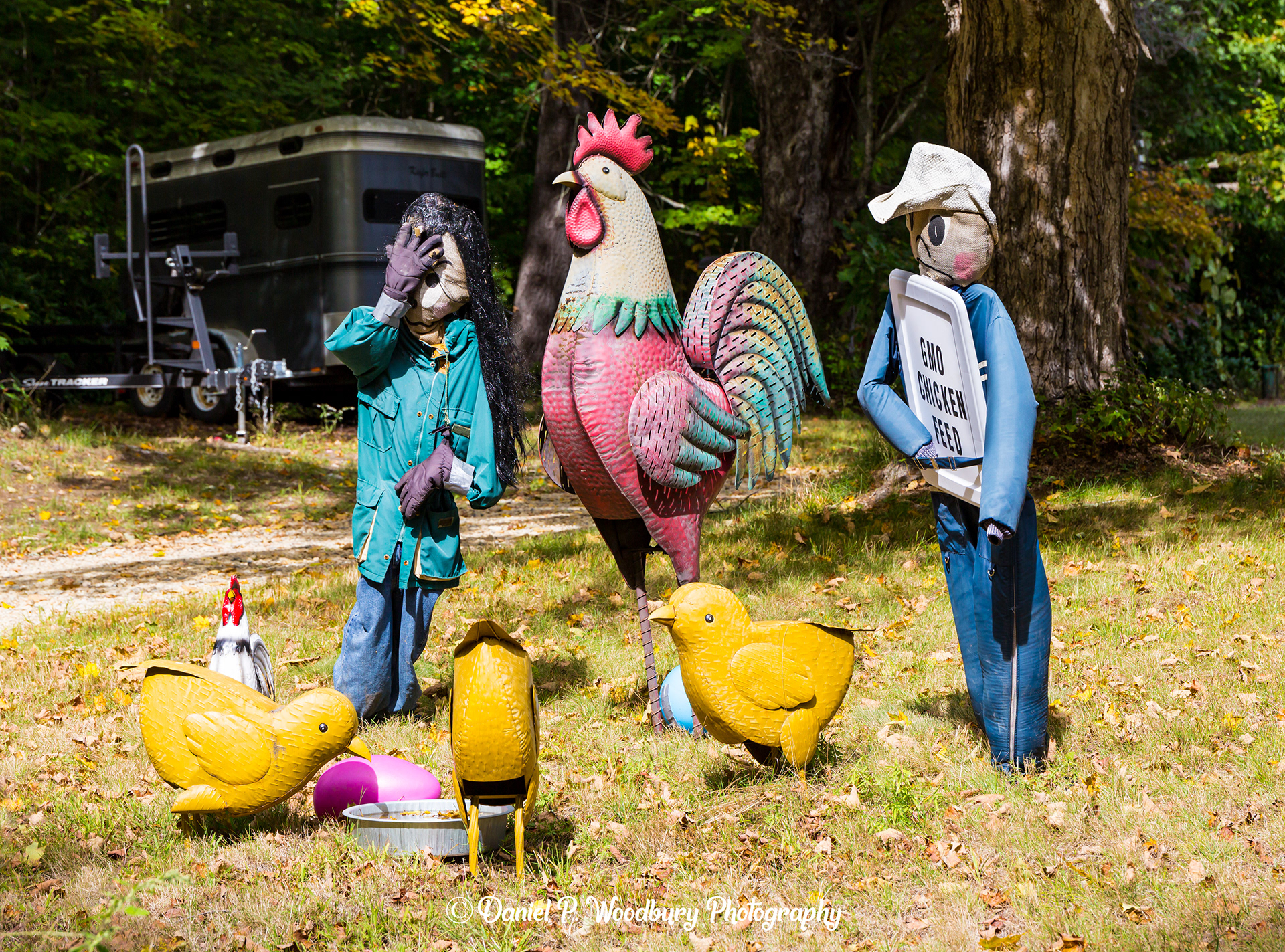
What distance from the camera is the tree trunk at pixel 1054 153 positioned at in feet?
27.1

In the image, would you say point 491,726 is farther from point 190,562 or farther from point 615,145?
point 190,562

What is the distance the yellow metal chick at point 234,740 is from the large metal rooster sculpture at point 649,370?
50.2 inches

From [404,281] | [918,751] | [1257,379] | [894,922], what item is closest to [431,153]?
[404,281]

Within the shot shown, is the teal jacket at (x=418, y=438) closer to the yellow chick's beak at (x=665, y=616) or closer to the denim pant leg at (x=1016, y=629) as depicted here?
the yellow chick's beak at (x=665, y=616)

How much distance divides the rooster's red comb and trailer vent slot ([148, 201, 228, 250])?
12482 mm

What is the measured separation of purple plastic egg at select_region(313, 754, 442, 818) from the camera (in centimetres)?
388

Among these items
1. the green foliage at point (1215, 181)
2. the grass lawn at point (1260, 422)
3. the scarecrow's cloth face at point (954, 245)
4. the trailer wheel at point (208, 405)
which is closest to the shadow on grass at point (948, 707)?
the scarecrow's cloth face at point (954, 245)

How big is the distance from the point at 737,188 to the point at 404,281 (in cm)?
1646

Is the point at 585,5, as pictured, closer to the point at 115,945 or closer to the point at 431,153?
the point at 431,153

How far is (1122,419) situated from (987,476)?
583 centimetres

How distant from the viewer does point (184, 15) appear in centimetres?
1677

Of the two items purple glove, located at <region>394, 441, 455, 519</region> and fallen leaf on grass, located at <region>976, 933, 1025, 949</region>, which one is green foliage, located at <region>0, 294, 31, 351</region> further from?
fallen leaf on grass, located at <region>976, 933, 1025, 949</region>

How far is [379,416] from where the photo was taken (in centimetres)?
471

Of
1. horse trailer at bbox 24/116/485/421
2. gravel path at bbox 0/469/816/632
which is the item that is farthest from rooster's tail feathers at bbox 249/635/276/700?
horse trailer at bbox 24/116/485/421
